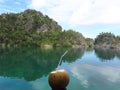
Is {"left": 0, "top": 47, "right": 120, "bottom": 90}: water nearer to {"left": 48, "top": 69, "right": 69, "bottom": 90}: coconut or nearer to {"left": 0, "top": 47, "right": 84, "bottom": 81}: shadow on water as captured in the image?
{"left": 0, "top": 47, "right": 84, "bottom": 81}: shadow on water

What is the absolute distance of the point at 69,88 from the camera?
30.2 m

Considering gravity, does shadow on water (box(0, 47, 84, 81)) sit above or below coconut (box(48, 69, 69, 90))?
below

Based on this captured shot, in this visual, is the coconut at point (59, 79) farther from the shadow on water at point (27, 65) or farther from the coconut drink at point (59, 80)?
the shadow on water at point (27, 65)

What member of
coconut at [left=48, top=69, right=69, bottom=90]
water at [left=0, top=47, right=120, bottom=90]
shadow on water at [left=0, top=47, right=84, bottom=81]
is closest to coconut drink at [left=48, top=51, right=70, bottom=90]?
coconut at [left=48, top=69, right=69, bottom=90]

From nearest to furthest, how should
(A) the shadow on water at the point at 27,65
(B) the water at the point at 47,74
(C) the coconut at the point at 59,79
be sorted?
(C) the coconut at the point at 59,79 → (B) the water at the point at 47,74 → (A) the shadow on water at the point at 27,65

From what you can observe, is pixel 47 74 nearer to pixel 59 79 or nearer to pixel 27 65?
pixel 27 65

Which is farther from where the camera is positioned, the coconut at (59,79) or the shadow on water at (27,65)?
the shadow on water at (27,65)

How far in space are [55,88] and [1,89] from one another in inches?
1080

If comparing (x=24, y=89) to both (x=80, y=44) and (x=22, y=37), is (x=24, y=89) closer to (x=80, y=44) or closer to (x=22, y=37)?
(x=22, y=37)

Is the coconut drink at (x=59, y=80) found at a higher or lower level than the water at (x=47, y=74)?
higher

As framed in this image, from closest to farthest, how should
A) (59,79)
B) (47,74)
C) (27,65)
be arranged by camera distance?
1. (59,79)
2. (47,74)
3. (27,65)

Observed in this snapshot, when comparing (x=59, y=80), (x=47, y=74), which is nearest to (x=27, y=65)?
(x=47, y=74)

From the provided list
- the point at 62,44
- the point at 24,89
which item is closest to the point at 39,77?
the point at 24,89

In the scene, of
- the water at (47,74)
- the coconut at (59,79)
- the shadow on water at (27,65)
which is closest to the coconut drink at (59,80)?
the coconut at (59,79)
